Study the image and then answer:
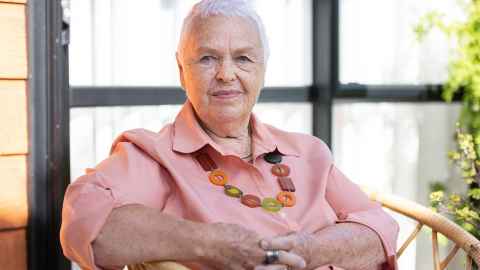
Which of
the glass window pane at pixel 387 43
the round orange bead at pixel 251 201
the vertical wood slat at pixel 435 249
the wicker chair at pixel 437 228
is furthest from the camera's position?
the glass window pane at pixel 387 43

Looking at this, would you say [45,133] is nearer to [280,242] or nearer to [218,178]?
[218,178]

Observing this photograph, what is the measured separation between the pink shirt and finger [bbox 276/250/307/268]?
7.1 inches

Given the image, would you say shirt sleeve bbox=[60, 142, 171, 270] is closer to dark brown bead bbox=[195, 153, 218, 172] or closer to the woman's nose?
dark brown bead bbox=[195, 153, 218, 172]

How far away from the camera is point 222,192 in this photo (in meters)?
1.82

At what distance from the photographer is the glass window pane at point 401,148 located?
3430 millimetres

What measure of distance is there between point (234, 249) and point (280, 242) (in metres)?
0.12

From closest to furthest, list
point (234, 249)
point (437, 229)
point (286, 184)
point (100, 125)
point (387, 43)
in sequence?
point (234, 249) → point (286, 184) → point (437, 229) → point (100, 125) → point (387, 43)

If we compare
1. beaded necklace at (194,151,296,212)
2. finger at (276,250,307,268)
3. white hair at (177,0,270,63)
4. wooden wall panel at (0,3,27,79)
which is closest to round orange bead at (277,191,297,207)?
beaded necklace at (194,151,296,212)

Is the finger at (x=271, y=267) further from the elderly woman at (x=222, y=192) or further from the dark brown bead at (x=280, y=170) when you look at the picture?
the dark brown bead at (x=280, y=170)

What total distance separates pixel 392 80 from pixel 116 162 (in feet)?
6.79

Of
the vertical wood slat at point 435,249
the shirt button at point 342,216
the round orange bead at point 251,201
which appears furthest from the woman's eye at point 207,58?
the vertical wood slat at point 435,249

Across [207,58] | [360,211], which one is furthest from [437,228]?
[207,58]

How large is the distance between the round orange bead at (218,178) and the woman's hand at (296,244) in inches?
9.2

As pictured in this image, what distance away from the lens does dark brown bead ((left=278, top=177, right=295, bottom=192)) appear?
1909 mm
